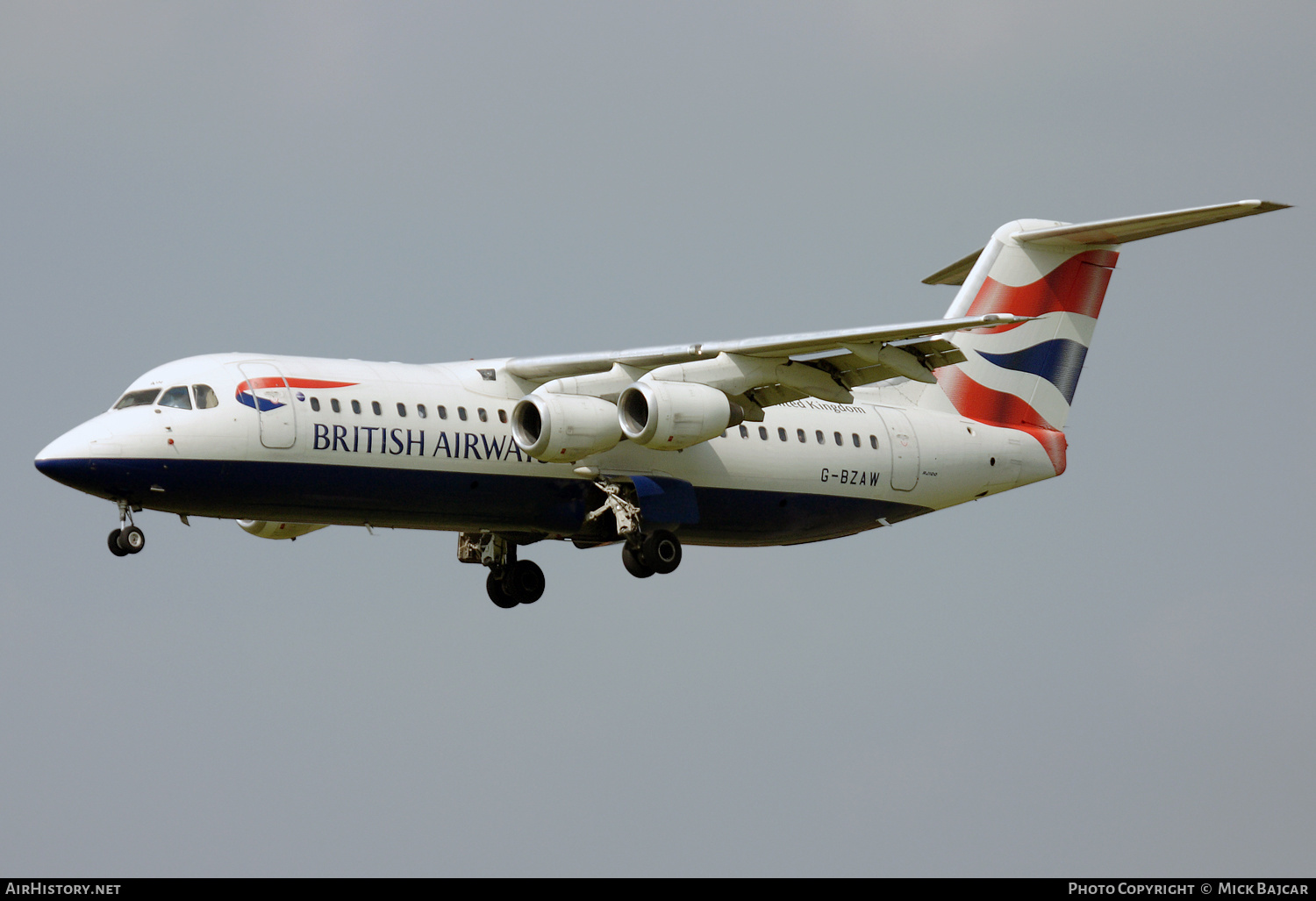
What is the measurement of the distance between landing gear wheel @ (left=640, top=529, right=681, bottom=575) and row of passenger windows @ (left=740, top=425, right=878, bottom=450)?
181cm

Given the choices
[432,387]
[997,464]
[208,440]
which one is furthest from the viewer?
[997,464]

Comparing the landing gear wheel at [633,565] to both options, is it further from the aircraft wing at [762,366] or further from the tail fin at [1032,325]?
the tail fin at [1032,325]

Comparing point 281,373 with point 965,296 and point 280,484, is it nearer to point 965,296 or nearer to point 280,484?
point 280,484

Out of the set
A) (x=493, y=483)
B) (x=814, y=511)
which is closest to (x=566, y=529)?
(x=493, y=483)

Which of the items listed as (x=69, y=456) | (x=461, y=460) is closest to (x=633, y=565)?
(x=461, y=460)

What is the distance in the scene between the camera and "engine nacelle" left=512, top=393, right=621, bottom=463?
20.8 meters

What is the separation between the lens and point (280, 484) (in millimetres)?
20188

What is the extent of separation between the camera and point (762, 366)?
71.4 ft

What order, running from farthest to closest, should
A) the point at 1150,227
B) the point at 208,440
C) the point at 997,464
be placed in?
the point at 997,464 → the point at 1150,227 → the point at 208,440

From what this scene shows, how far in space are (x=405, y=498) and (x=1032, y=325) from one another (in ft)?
31.6

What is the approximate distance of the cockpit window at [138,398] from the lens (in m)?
20.2

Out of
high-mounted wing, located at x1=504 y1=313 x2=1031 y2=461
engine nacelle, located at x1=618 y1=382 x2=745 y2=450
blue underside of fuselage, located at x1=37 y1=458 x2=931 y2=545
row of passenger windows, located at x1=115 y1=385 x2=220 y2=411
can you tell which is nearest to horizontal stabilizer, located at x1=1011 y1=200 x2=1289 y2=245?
high-mounted wing, located at x1=504 y1=313 x2=1031 y2=461

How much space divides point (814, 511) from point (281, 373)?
7.20 meters

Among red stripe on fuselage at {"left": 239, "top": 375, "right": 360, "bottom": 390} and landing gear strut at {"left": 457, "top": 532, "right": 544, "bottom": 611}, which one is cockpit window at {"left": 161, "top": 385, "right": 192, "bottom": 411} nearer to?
red stripe on fuselage at {"left": 239, "top": 375, "right": 360, "bottom": 390}
